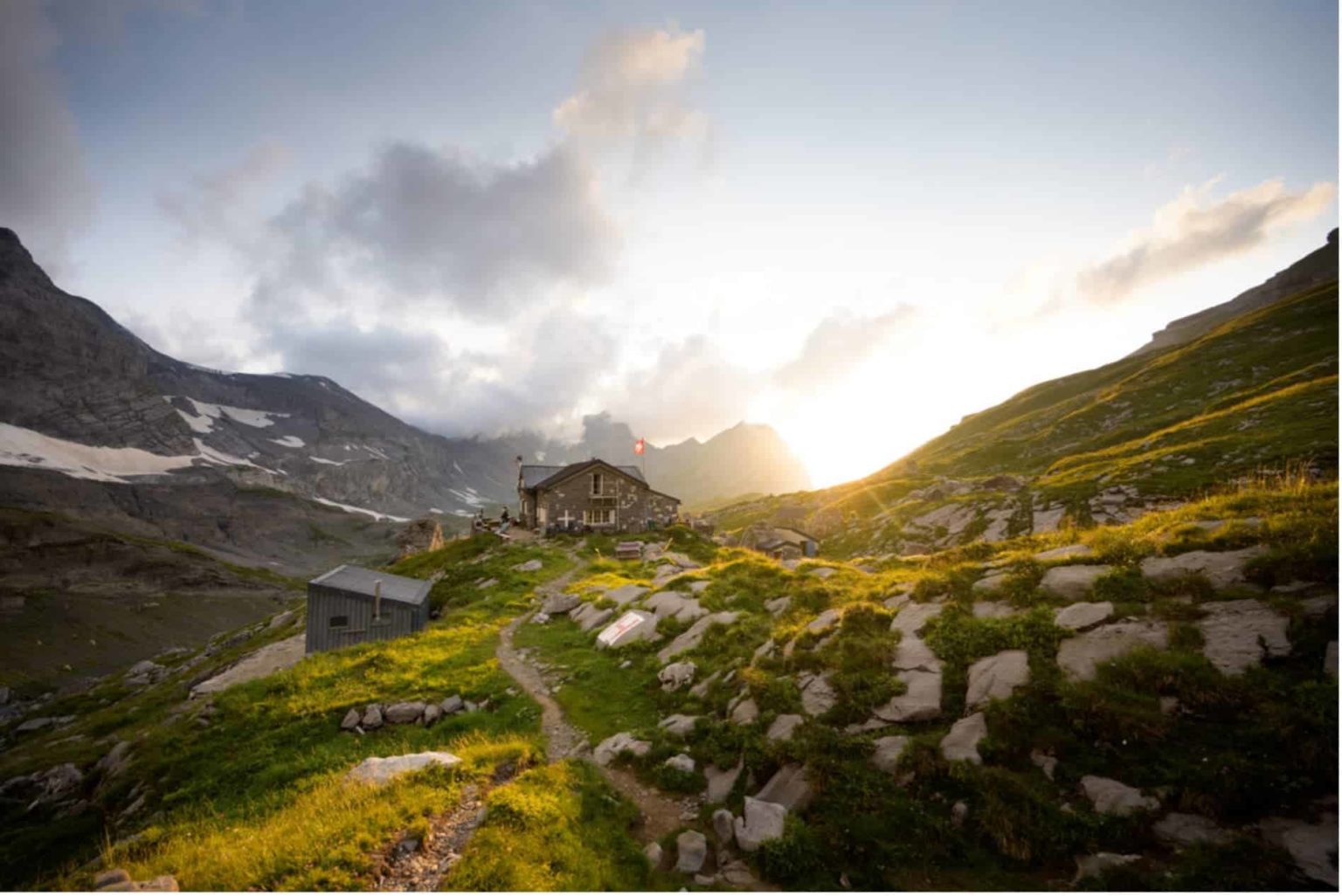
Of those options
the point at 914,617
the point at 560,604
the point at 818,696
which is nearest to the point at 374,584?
the point at 560,604

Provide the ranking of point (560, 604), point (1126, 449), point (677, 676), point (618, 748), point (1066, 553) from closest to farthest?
point (1066, 553) → point (618, 748) → point (677, 676) → point (560, 604) → point (1126, 449)

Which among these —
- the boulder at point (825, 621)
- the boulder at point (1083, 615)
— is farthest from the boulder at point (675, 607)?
the boulder at point (1083, 615)

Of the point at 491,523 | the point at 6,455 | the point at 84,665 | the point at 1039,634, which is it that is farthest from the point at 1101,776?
the point at 6,455

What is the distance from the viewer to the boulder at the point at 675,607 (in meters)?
20.9

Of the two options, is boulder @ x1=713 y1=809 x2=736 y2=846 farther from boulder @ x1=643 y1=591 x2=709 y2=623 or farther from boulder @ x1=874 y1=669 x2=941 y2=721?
boulder @ x1=643 y1=591 x2=709 y2=623

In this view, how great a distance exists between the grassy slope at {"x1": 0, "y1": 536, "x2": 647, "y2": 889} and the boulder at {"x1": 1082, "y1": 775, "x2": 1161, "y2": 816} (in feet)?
24.4

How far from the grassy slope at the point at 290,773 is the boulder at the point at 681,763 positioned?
6.54ft

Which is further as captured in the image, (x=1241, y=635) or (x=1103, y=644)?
(x=1103, y=644)

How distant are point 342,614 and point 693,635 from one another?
84.1 ft

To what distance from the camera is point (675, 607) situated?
2220 cm

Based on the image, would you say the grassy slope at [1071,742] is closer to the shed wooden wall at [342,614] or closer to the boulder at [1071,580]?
the boulder at [1071,580]

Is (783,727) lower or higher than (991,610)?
lower

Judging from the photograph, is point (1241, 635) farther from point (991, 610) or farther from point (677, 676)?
point (677, 676)

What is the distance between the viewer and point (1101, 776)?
25.9 feet
